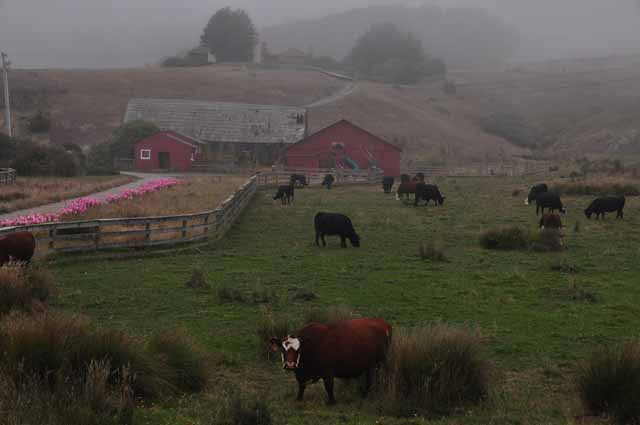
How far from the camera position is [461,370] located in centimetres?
729

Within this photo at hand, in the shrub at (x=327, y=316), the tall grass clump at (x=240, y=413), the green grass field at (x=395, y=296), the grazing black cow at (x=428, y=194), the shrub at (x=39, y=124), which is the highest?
the shrub at (x=39, y=124)

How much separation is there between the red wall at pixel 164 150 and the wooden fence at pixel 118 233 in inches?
1635

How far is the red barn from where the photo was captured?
57781mm

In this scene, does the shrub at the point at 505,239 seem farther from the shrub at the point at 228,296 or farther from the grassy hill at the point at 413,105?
the grassy hill at the point at 413,105

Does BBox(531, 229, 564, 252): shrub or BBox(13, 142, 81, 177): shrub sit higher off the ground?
BBox(13, 142, 81, 177): shrub

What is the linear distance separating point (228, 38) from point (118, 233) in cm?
15073

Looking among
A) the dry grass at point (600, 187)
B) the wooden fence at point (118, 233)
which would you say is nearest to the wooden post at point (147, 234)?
the wooden fence at point (118, 233)

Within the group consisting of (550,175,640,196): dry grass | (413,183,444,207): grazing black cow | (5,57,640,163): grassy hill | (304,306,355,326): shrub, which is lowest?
(304,306,355,326): shrub

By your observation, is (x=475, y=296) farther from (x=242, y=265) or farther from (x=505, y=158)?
(x=505, y=158)

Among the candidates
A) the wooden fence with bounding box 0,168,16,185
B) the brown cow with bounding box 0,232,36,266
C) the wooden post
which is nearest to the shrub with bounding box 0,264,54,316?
the brown cow with bounding box 0,232,36,266

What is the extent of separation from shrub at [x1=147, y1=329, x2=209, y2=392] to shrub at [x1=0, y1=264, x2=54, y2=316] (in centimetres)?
333

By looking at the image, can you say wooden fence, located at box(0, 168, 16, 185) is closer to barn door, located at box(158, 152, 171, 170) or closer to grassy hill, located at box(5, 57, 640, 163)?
barn door, located at box(158, 152, 171, 170)

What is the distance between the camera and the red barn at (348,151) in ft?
190

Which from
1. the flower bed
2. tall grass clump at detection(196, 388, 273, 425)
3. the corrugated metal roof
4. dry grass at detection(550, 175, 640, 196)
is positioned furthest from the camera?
the corrugated metal roof
